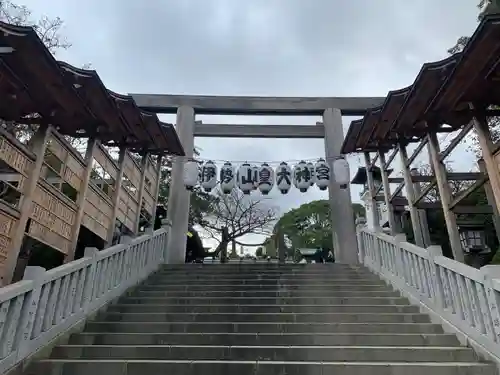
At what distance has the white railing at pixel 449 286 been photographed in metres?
3.71

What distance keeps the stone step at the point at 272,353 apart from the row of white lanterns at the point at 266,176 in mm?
5241

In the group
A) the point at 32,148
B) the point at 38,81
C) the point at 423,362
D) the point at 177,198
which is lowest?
the point at 423,362

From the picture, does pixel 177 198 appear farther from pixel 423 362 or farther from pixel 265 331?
pixel 423 362

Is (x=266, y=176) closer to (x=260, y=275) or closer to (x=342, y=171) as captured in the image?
(x=342, y=171)

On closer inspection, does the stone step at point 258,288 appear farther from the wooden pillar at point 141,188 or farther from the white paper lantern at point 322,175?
the white paper lantern at point 322,175

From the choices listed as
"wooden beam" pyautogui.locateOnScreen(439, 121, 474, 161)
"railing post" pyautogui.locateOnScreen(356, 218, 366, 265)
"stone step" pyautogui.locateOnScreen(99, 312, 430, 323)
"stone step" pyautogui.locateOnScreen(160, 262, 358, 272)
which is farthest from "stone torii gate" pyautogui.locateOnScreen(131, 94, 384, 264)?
"stone step" pyautogui.locateOnScreen(99, 312, 430, 323)

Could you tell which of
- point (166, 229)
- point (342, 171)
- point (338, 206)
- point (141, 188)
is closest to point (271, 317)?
point (141, 188)

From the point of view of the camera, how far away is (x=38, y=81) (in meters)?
4.43

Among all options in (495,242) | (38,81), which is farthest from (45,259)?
(495,242)

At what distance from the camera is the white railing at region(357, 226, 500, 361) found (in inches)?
146

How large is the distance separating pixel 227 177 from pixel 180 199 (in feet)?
6.33

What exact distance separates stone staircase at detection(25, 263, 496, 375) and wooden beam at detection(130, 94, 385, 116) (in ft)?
19.8

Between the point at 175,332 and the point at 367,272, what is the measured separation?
456cm

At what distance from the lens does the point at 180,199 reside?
33.6 feet
